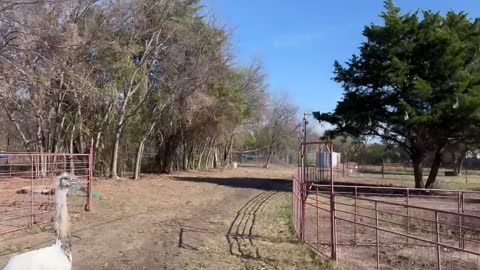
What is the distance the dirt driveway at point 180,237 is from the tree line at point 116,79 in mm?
4430

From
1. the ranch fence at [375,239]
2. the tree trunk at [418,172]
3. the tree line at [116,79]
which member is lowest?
the ranch fence at [375,239]

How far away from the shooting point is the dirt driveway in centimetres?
1027

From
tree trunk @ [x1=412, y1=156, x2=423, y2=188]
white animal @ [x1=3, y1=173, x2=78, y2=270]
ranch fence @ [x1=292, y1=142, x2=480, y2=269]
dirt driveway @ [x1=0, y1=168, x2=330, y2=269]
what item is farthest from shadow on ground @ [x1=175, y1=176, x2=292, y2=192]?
white animal @ [x1=3, y1=173, x2=78, y2=270]

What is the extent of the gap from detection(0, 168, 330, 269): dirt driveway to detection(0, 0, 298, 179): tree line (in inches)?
174

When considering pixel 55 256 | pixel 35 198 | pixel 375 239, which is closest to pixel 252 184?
pixel 35 198

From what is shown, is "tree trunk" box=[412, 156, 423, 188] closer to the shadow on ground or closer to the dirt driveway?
the shadow on ground

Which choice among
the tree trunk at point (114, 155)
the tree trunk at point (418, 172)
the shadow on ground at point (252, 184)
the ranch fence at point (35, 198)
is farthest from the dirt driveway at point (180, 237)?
the tree trunk at point (418, 172)

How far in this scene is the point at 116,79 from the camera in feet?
90.0

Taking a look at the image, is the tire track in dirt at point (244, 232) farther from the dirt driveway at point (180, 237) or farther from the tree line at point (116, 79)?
the tree line at point (116, 79)

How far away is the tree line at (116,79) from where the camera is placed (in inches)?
613

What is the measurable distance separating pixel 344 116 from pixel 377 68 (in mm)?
3197

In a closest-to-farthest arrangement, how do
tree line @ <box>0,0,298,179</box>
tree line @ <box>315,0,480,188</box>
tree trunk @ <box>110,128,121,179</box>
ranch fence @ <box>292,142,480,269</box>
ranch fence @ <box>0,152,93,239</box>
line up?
ranch fence @ <box>292,142,480,269</box>
ranch fence @ <box>0,152,93,239</box>
tree line @ <box>0,0,298,179</box>
tree line @ <box>315,0,480,188</box>
tree trunk @ <box>110,128,121,179</box>

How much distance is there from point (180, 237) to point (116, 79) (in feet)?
53.3

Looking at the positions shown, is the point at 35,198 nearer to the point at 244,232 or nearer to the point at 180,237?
the point at 180,237
